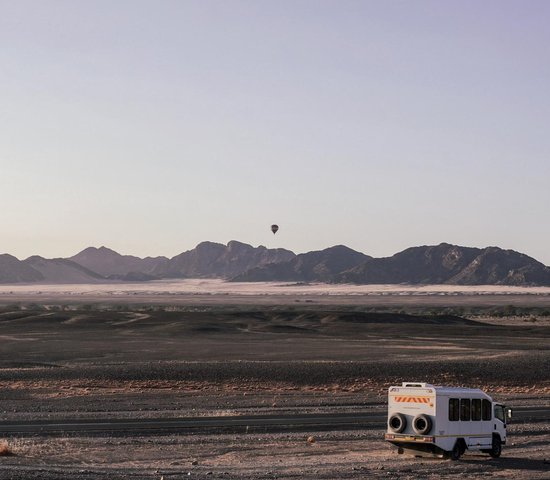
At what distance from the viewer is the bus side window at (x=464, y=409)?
111ft

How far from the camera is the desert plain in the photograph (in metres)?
33.9

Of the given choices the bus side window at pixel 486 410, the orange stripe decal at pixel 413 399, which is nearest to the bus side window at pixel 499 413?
the bus side window at pixel 486 410

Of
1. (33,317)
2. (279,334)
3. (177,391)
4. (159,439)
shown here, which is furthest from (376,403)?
(33,317)

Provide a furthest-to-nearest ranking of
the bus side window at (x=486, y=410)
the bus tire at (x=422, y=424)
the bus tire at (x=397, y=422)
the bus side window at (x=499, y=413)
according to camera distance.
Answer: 1. the bus side window at (x=499, y=413)
2. the bus side window at (x=486, y=410)
3. the bus tire at (x=397, y=422)
4. the bus tire at (x=422, y=424)

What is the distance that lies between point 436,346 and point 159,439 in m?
56.8

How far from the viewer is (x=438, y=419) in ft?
108

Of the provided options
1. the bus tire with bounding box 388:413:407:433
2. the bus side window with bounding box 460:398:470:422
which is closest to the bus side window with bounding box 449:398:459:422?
the bus side window with bounding box 460:398:470:422

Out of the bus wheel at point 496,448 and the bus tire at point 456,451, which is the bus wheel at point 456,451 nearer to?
the bus tire at point 456,451

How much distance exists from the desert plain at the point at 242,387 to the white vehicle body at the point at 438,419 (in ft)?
2.13

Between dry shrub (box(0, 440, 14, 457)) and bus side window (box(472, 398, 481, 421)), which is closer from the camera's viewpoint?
bus side window (box(472, 398, 481, 421))

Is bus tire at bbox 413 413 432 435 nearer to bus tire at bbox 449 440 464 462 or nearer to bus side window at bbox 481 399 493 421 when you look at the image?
bus tire at bbox 449 440 464 462

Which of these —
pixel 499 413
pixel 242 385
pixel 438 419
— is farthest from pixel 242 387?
pixel 438 419

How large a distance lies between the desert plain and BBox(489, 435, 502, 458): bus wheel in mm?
287

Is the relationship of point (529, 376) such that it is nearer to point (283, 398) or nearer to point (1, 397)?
point (283, 398)
